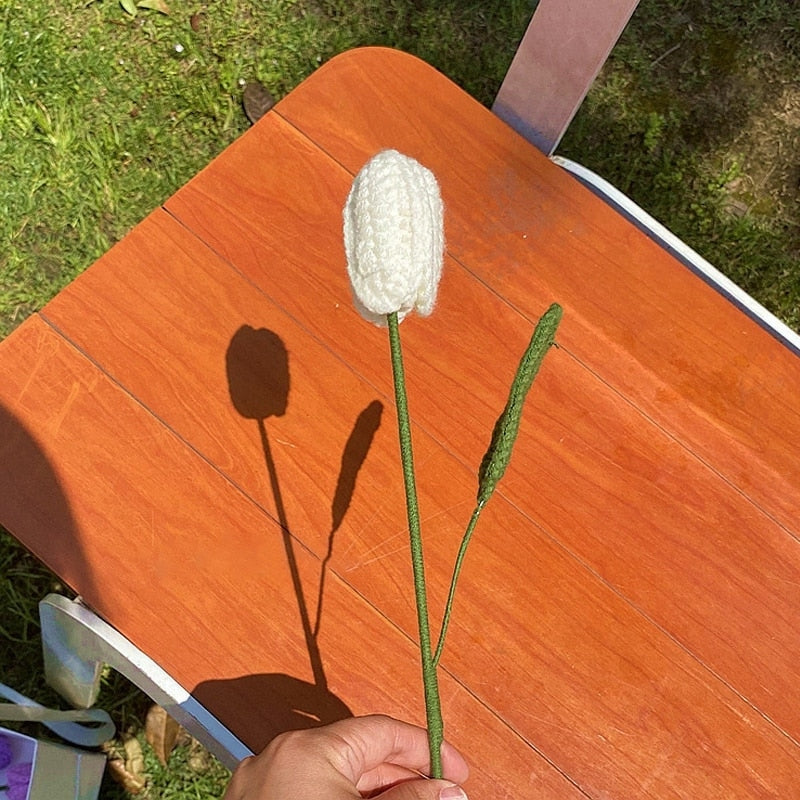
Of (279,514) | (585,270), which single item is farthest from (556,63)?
(279,514)

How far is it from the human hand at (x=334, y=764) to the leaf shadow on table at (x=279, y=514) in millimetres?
127

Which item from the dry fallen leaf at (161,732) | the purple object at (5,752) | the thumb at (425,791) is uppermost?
the thumb at (425,791)

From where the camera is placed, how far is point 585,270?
100 cm

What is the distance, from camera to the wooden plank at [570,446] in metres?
0.92

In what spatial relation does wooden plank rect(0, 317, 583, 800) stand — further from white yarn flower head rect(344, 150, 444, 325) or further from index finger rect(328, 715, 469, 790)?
white yarn flower head rect(344, 150, 444, 325)

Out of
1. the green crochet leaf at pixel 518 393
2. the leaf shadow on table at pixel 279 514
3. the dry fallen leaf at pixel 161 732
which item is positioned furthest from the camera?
the dry fallen leaf at pixel 161 732

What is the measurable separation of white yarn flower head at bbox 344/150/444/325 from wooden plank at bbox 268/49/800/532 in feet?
1.13

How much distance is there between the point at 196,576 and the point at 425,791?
1.12ft

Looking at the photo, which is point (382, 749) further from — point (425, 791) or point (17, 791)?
point (17, 791)

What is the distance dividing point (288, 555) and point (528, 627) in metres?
0.27

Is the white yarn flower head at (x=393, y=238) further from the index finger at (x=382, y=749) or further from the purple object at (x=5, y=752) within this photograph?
the purple object at (x=5, y=752)

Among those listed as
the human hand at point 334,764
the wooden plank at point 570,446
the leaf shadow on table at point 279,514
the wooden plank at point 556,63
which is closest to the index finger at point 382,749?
the human hand at point 334,764

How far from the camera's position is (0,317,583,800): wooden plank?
0.88 m

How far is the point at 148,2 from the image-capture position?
1.59 metres
